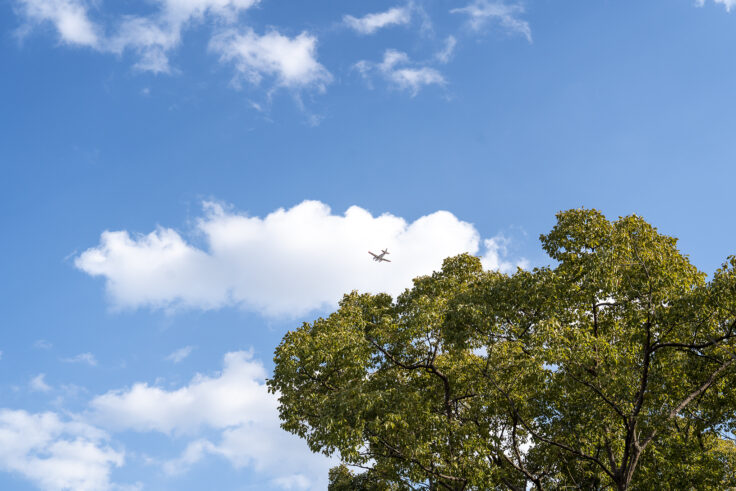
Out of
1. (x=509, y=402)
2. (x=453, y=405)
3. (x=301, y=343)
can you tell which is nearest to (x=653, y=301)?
(x=509, y=402)

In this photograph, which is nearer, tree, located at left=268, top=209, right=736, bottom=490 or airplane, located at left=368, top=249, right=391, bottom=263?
tree, located at left=268, top=209, right=736, bottom=490

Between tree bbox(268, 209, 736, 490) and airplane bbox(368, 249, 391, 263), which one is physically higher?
airplane bbox(368, 249, 391, 263)

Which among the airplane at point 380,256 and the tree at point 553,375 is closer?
the tree at point 553,375

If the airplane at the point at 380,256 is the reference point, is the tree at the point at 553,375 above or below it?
below

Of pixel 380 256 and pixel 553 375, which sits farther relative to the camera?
pixel 380 256

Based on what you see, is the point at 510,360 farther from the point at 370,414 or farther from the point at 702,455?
the point at 702,455

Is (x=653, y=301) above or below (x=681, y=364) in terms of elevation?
above

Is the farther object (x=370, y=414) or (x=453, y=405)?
(x=453, y=405)

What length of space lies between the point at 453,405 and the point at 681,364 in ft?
24.8

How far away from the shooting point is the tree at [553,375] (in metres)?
14.8

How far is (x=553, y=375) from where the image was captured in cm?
1574

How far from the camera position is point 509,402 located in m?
17.0

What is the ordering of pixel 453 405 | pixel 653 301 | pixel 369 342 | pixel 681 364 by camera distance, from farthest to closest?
pixel 453 405
pixel 369 342
pixel 681 364
pixel 653 301

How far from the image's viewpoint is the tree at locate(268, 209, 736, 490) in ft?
48.6
